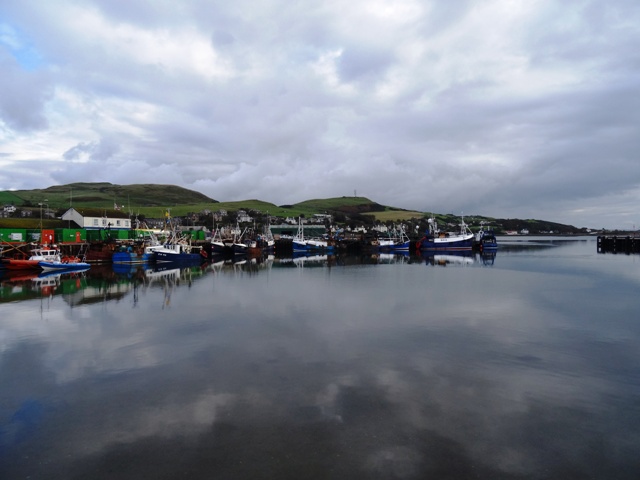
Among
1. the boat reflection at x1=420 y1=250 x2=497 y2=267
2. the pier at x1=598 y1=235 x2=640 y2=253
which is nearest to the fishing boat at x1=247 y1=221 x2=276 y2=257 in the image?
the boat reflection at x1=420 y1=250 x2=497 y2=267

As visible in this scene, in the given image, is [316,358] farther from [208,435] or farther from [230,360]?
[208,435]

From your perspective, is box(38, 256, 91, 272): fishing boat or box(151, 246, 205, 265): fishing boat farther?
box(151, 246, 205, 265): fishing boat

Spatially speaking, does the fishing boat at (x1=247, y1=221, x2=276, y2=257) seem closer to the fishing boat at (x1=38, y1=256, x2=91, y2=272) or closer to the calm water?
the fishing boat at (x1=38, y1=256, x2=91, y2=272)

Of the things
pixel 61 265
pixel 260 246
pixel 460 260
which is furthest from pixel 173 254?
pixel 460 260

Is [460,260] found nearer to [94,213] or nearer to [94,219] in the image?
[94,219]

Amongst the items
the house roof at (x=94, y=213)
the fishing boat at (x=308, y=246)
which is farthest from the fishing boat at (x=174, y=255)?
the fishing boat at (x=308, y=246)

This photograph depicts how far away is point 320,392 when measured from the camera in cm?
1276

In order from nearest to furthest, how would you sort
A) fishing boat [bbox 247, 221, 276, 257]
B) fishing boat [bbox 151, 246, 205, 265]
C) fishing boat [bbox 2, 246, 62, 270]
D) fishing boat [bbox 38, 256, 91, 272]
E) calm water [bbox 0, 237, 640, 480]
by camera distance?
calm water [bbox 0, 237, 640, 480], fishing boat [bbox 2, 246, 62, 270], fishing boat [bbox 38, 256, 91, 272], fishing boat [bbox 151, 246, 205, 265], fishing boat [bbox 247, 221, 276, 257]

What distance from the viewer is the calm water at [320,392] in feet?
29.7

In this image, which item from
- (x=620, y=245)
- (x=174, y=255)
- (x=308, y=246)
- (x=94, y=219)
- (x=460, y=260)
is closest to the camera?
(x=174, y=255)

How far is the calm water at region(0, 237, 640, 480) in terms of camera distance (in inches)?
356

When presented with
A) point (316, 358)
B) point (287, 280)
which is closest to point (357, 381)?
point (316, 358)

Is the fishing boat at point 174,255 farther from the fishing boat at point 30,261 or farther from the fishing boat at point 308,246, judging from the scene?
the fishing boat at point 308,246

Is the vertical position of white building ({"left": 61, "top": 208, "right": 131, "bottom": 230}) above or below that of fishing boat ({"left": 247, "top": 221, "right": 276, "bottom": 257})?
above
